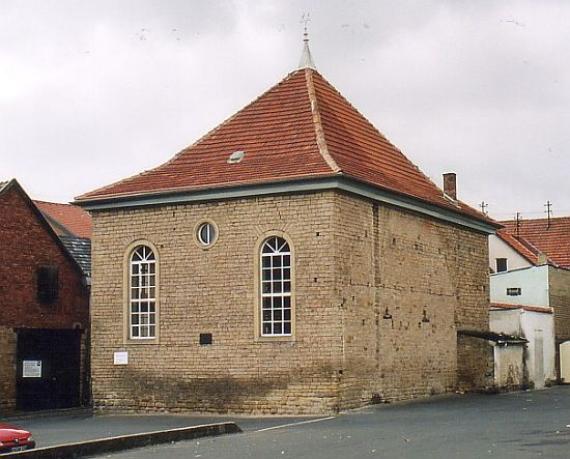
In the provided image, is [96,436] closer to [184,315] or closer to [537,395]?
[184,315]

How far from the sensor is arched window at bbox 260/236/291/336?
95.1ft

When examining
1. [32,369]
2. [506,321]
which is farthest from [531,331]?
[32,369]

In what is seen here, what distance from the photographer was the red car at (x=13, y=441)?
1975 centimetres

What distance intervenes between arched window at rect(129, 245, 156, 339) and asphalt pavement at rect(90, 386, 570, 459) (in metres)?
4.48

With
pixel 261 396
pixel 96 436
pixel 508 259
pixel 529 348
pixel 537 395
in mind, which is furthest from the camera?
pixel 508 259

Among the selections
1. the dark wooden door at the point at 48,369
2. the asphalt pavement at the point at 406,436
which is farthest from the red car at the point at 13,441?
the dark wooden door at the point at 48,369

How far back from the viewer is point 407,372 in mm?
31609

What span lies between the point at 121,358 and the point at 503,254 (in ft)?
96.6

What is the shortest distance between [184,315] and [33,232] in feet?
26.8

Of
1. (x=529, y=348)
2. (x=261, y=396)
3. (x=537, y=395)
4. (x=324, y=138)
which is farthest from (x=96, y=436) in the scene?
(x=529, y=348)

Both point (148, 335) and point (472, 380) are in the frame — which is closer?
point (148, 335)

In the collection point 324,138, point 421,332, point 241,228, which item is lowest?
point 421,332

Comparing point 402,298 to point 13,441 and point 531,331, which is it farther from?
point 13,441

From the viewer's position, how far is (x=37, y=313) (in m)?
36.1
